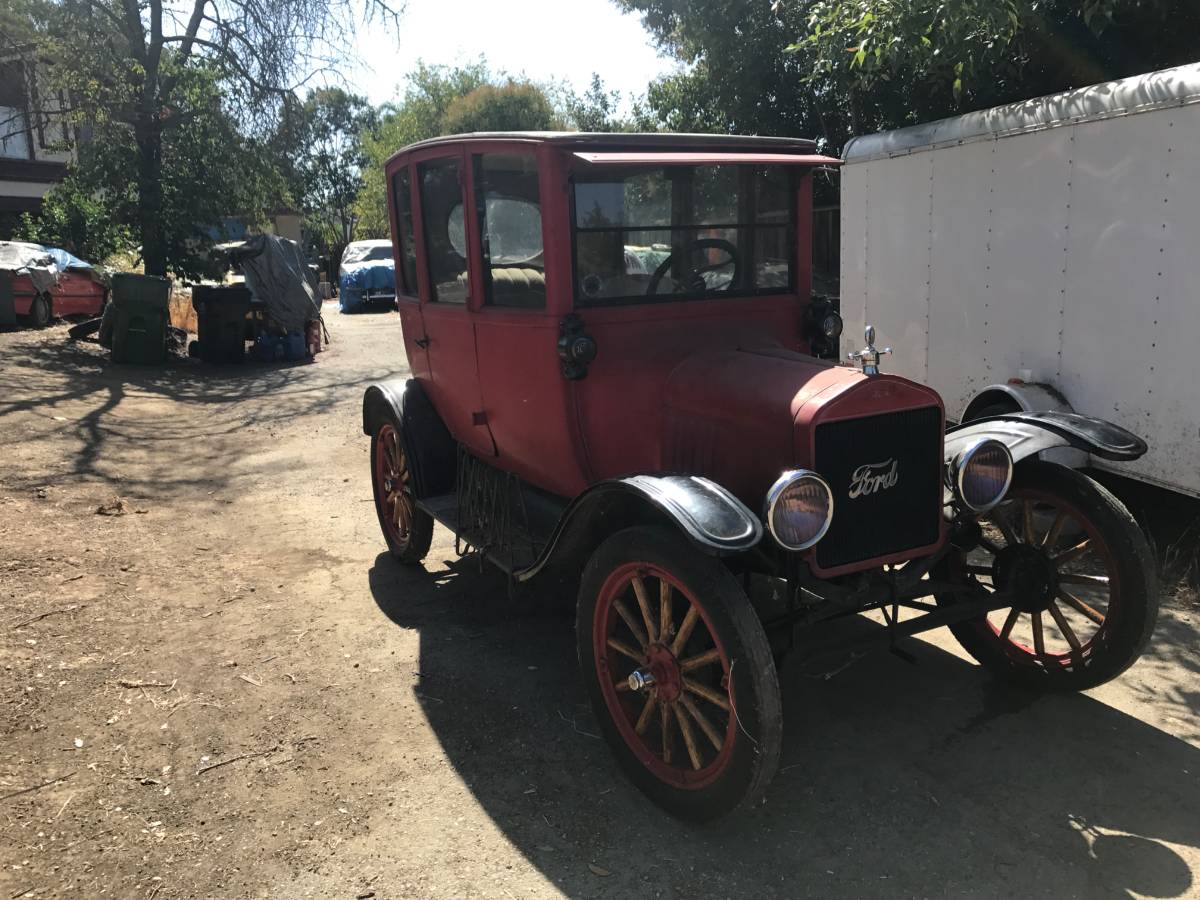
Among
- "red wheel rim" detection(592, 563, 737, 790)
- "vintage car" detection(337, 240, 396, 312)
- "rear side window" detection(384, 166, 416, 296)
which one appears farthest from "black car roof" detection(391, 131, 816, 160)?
"vintage car" detection(337, 240, 396, 312)

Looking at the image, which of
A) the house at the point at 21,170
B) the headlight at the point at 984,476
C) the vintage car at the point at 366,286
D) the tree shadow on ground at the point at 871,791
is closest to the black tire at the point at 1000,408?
the tree shadow on ground at the point at 871,791

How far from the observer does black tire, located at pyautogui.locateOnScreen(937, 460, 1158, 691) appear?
10.6 feet

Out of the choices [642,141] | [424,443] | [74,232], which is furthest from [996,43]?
[74,232]

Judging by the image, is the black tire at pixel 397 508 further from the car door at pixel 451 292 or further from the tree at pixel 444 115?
the tree at pixel 444 115

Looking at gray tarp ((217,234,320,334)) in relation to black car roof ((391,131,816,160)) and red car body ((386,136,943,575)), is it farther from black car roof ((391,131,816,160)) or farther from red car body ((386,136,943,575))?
black car roof ((391,131,816,160))

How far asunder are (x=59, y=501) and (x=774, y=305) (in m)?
5.05

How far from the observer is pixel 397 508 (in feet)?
17.3

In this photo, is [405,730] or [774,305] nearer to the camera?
[405,730]

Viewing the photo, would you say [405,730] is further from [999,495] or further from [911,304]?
[911,304]

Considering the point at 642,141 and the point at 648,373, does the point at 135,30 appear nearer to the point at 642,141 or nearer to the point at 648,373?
the point at 642,141

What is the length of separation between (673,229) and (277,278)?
11.9m

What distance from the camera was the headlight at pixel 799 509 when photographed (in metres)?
2.72

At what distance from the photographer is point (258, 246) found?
1428 centimetres

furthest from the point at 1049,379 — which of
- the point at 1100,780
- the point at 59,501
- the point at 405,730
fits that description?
the point at 59,501
